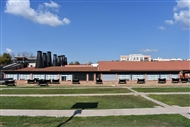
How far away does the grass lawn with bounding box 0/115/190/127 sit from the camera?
7461 mm

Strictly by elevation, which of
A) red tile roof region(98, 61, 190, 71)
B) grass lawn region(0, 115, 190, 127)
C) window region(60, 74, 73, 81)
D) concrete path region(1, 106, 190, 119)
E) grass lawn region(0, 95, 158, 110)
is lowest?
grass lawn region(0, 115, 190, 127)

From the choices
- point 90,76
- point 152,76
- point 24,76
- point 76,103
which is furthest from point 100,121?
point 24,76

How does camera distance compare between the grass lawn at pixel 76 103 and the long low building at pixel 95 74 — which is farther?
the long low building at pixel 95 74

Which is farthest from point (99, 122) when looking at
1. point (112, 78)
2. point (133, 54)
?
point (133, 54)

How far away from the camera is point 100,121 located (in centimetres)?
794

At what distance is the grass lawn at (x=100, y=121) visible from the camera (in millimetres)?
7461

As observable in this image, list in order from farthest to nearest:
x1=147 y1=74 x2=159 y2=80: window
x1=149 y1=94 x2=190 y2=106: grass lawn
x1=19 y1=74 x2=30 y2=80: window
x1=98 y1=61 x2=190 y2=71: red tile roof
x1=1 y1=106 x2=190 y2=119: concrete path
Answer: x1=98 y1=61 x2=190 y2=71: red tile roof, x1=19 y1=74 x2=30 y2=80: window, x1=147 y1=74 x2=159 y2=80: window, x1=149 y1=94 x2=190 y2=106: grass lawn, x1=1 y1=106 x2=190 y2=119: concrete path

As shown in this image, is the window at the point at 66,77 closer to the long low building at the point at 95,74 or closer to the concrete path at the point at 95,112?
the long low building at the point at 95,74

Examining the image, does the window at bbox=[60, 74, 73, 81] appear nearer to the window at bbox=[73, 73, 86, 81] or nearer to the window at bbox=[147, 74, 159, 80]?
the window at bbox=[73, 73, 86, 81]

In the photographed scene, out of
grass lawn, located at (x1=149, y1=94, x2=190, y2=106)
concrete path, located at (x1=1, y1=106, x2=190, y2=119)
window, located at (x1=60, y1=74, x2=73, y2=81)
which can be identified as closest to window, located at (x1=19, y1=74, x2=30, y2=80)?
window, located at (x1=60, y1=74, x2=73, y2=81)

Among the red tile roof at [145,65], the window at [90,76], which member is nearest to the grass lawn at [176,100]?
the window at [90,76]

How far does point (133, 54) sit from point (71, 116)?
10709cm

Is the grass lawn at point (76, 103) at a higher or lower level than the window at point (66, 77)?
lower

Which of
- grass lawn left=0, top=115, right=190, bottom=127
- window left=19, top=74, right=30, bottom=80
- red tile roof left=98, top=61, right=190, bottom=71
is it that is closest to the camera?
grass lawn left=0, top=115, right=190, bottom=127
